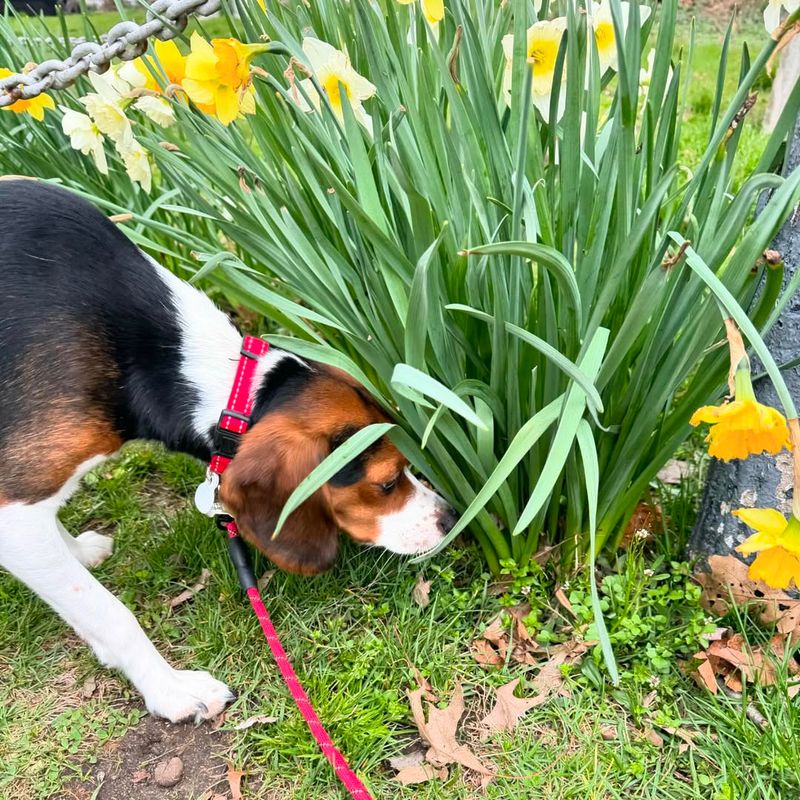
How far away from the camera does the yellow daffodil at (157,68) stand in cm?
203

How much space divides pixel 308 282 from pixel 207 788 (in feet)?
4.45

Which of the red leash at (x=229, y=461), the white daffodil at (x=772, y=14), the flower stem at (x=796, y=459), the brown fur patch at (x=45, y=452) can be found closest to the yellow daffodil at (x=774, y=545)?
the flower stem at (x=796, y=459)

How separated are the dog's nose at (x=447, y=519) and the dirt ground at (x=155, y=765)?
0.83 metres

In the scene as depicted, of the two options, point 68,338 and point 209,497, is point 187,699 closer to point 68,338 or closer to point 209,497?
point 209,497

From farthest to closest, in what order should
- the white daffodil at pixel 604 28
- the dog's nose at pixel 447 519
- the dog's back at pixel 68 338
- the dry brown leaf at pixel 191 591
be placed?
1. the dry brown leaf at pixel 191 591
2. the dog's nose at pixel 447 519
3. the dog's back at pixel 68 338
4. the white daffodil at pixel 604 28

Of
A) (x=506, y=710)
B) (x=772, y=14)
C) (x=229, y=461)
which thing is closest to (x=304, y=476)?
(x=229, y=461)

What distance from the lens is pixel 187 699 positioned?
2078mm

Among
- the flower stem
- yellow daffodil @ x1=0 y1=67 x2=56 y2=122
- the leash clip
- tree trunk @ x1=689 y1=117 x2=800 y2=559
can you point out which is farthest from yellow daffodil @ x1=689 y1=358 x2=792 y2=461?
yellow daffodil @ x1=0 y1=67 x2=56 y2=122

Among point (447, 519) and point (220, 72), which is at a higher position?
point (220, 72)

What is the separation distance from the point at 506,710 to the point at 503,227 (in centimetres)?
128

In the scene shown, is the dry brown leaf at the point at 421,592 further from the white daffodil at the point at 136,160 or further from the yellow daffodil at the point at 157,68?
the yellow daffodil at the point at 157,68

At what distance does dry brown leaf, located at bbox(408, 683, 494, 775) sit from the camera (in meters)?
1.92

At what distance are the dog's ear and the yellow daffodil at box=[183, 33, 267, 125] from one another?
0.80 m

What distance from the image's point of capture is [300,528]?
201cm
